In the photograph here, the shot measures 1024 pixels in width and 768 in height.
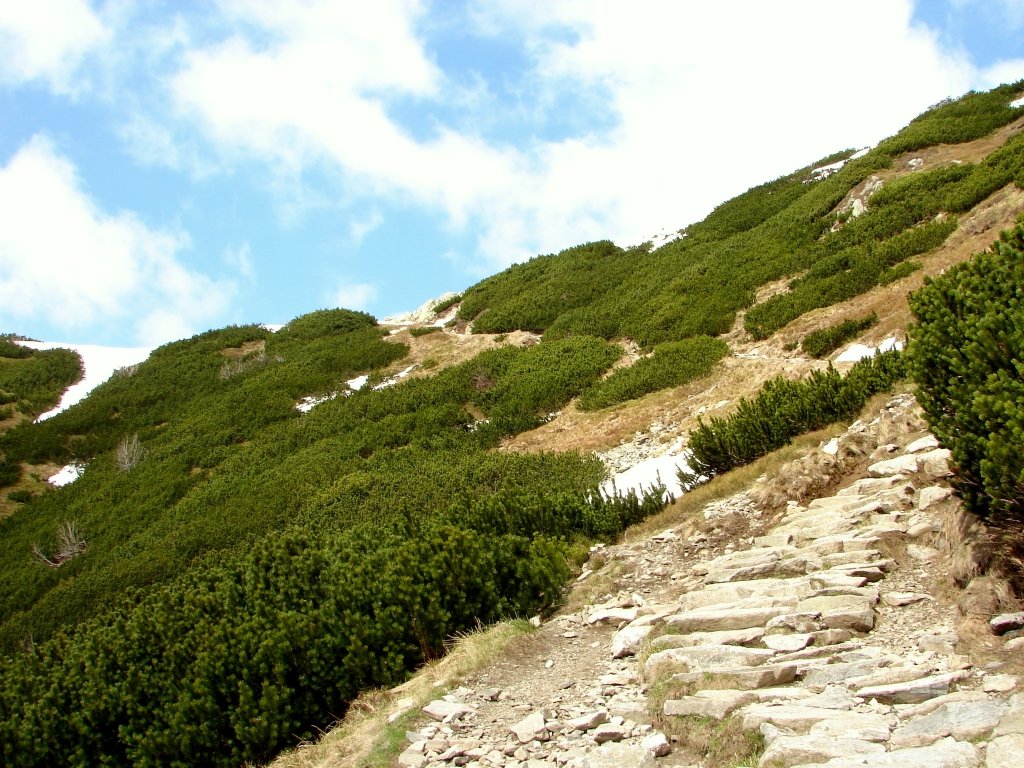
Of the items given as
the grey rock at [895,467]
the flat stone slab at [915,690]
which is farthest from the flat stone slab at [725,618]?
the grey rock at [895,467]

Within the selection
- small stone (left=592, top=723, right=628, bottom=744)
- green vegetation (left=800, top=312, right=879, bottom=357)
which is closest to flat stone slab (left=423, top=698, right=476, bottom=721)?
small stone (left=592, top=723, right=628, bottom=744)

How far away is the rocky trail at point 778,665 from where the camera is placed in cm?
340

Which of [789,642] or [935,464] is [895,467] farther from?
[789,642]

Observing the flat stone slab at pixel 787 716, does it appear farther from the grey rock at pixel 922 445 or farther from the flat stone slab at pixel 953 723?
the grey rock at pixel 922 445

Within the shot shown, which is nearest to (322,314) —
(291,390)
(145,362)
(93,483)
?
(145,362)

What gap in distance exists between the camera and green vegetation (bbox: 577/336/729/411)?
18.6 metres

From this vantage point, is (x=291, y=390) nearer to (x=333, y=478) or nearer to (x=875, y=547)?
(x=333, y=478)

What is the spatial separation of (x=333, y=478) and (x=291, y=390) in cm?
917

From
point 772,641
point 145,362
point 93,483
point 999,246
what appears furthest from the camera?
point 145,362

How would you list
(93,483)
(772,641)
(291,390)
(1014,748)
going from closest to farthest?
(1014,748) → (772,641) → (93,483) → (291,390)

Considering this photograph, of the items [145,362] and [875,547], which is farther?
[145,362]

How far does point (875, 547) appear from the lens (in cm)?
584

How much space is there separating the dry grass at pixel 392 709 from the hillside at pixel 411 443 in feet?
0.97

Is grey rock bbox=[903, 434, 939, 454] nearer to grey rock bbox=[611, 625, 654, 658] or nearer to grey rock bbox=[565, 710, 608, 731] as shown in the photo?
grey rock bbox=[611, 625, 654, 658]
